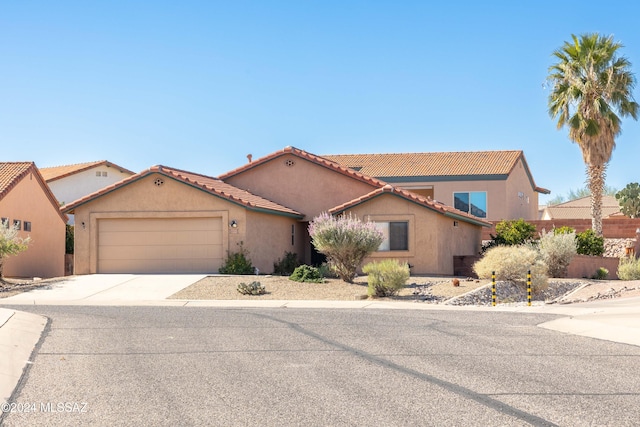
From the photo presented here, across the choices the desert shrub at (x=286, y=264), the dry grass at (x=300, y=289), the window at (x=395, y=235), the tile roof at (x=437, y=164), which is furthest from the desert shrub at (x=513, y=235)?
the tile roof at (x=437, y=164)

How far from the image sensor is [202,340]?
14.2 m

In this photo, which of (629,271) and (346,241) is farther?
(629,271)

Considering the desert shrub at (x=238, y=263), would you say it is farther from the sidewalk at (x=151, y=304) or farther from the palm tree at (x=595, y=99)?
the palm tree at (x=595, y=99)

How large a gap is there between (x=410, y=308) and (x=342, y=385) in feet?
42.6

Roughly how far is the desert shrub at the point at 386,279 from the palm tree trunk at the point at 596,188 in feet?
60.0

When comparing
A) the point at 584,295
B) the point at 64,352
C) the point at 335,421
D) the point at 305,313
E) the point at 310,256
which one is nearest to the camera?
the point at 335,421

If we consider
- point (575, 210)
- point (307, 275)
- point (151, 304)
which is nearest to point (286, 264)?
point (307, 275)

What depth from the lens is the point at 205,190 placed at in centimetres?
3266

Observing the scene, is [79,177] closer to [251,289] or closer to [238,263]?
[238,263]

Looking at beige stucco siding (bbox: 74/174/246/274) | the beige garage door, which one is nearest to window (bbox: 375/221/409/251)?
beige stucco siding (bbox: 74/174/246/274)

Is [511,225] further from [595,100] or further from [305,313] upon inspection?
[305,313]

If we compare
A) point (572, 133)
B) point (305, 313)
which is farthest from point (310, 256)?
point (305, 313)

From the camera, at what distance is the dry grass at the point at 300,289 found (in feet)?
86.5

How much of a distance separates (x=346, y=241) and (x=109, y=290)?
8.38m
